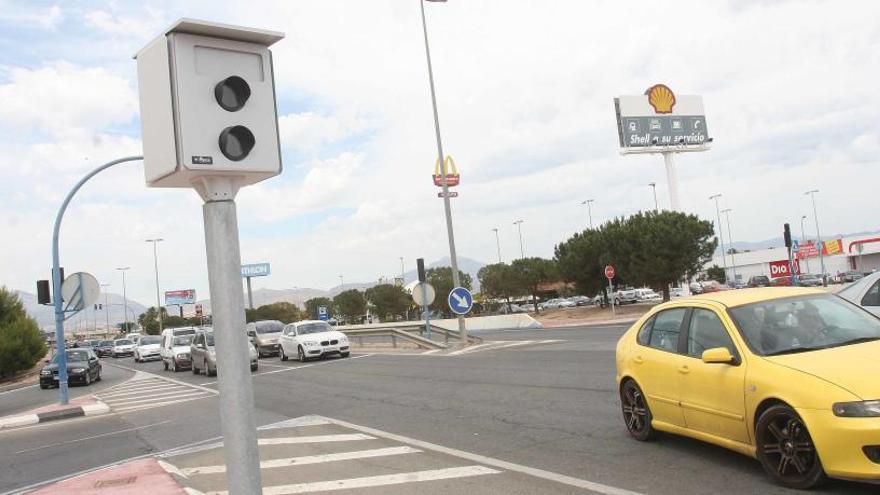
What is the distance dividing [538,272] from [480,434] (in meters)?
68.7

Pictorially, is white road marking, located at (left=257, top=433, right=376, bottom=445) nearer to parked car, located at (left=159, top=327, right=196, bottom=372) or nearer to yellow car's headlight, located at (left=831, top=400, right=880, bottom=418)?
yellow car's headlight, located at (left=831, top=400, right=880, bottom=418)

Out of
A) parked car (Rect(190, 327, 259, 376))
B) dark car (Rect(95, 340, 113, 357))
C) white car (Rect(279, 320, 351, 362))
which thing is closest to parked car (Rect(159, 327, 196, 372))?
parked car (Rect(190, 327, 259, 376))

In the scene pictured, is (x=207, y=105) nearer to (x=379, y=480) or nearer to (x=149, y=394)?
(x=379, y=480)

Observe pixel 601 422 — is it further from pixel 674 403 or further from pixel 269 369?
pixel 269 369

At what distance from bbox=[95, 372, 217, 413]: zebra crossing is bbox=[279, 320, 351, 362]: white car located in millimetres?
4868

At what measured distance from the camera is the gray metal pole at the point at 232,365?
3.34 metres

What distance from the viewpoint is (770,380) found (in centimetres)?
569

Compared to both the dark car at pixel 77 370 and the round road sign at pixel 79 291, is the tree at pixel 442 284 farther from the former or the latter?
the round road sign at pixel 79 291

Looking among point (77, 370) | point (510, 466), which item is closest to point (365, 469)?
point (510, 466)

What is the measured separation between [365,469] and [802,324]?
4.57 meters

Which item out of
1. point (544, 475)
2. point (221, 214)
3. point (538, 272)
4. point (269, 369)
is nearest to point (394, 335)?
point (269, 369)

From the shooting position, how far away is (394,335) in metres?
31.0

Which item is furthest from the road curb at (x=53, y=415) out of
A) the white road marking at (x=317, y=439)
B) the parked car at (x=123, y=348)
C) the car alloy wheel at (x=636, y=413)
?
the parked car at (x=123, y=348)

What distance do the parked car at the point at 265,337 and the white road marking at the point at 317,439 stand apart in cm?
2327
